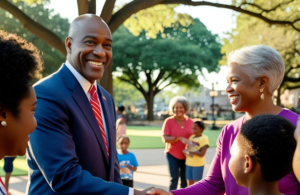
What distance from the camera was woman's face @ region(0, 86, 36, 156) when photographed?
166cm

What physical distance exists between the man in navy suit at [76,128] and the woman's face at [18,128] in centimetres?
51

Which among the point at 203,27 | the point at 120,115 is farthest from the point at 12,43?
the point at 203,27

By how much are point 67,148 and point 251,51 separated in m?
1.59

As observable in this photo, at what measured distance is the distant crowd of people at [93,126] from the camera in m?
1.70

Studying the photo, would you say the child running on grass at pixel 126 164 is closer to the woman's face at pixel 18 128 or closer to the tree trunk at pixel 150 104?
the woman's face at pixel 18 128

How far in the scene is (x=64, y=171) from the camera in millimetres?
2271

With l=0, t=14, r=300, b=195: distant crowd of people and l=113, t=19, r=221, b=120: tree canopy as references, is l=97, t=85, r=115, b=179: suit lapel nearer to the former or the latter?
l=0, t=14, r=300, b=195: distant crowd of people

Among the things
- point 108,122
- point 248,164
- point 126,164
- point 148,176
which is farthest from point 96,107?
point 148,176

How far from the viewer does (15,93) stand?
166 cm

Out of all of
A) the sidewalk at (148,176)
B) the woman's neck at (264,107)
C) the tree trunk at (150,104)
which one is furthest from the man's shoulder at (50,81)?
the tree trunk at (150,104)

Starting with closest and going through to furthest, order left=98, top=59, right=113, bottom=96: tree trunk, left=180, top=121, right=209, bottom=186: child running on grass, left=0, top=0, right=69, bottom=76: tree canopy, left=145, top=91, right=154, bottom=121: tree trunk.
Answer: left=180, top=121, right=209, bottom=186: child running on grass → left=98, top=59, right=113, bottom=96: tree trunk → left=0, top=0, right=69, bottom=76: tree canopy → left=145, top=91, right=154, bottom=121: tree trunk

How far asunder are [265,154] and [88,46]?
1698 mm

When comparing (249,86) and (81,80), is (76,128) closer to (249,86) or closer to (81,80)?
(81,80)

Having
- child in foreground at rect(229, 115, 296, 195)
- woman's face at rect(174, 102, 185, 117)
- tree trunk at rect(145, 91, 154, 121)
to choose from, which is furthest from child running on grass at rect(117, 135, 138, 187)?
tree trunk at rect(145, 91, 154, 121)
